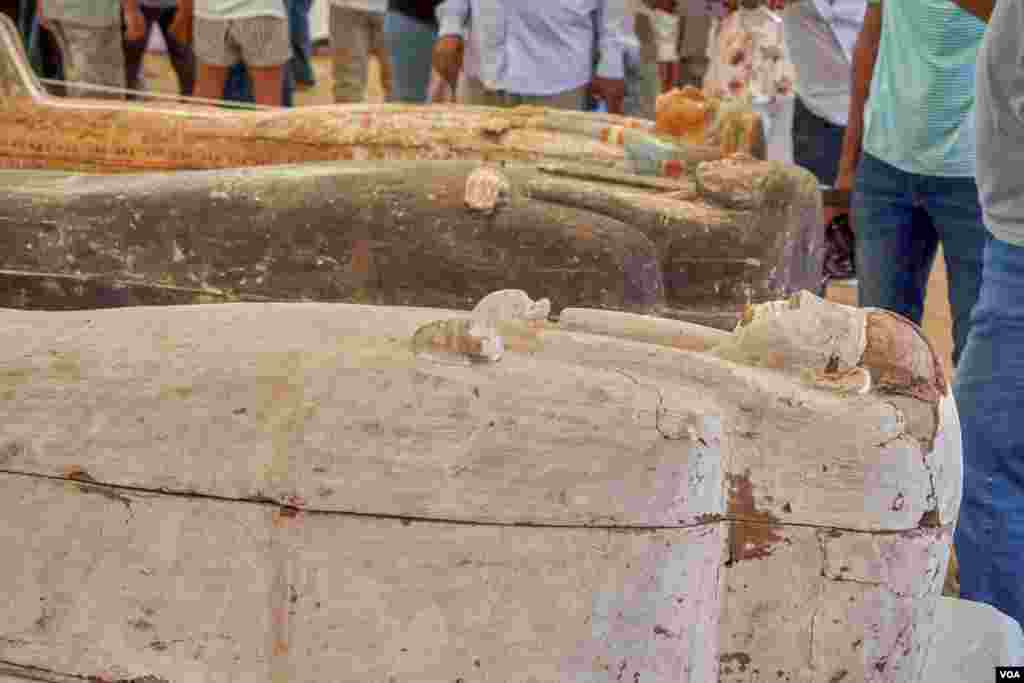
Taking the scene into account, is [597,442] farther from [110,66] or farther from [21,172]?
[110,66]

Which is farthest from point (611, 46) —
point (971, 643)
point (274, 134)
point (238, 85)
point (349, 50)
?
point (971, 643)

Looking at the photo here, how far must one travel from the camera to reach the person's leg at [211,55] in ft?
17.7

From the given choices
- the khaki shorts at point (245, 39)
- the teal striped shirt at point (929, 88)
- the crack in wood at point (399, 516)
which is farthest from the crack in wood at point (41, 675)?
the khaki shorts at point (245, 39)

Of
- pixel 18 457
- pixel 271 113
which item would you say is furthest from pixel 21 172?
pixel 18 457

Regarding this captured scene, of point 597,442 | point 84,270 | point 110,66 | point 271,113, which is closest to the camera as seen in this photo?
point 597,442

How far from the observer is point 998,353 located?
102 inches

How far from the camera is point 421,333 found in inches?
72.1

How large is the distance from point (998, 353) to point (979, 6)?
2.34ft

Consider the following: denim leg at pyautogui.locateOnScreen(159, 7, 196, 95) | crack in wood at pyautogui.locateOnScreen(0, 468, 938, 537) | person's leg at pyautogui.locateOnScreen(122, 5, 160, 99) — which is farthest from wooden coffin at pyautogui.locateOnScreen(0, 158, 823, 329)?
denim leg at pyautogui.locateOnScreen(159, 7, 196, 95)

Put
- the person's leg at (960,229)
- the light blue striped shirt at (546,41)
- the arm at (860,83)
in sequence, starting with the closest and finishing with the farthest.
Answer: the person's leg at (960,229) → the arm at (860,83) → the light blue striped shirt at (546,41)

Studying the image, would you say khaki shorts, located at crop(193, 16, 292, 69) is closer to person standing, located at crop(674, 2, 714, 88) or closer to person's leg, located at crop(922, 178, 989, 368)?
person standing, located at crop(674, 2, 714, 88)

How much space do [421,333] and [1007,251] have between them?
1.33 m

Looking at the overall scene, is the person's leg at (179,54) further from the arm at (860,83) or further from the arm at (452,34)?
the arm at (860,83)

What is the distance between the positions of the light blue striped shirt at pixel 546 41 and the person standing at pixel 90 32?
1.90 m
